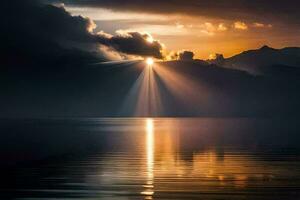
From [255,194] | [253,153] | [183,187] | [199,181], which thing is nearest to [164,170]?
[199,181]

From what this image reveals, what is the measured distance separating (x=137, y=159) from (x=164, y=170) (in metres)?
13.2

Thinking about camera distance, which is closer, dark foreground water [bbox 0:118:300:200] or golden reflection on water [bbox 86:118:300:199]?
dark foreground water [bbox 0:118:300:200]

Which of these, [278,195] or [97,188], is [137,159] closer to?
[97,188]

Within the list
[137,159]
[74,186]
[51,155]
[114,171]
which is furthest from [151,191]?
[51,155]

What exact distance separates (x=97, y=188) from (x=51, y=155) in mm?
32920

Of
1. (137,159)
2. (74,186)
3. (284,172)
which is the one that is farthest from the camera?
(137,159)

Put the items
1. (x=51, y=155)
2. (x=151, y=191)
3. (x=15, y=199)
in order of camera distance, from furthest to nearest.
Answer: (x=51, y=155)
(x=151, y=191)
(x=15, y=199)

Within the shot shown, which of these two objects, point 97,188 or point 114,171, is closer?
point 97,188

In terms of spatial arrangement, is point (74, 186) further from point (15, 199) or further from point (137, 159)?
point (137, 159)

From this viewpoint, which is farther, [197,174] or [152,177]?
[197,174]

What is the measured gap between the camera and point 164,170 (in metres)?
50.4

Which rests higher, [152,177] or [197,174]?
[152,177]

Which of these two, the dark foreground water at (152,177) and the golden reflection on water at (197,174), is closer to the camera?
the dark foreground water at (152,177)

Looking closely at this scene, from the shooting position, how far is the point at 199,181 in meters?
42.2
